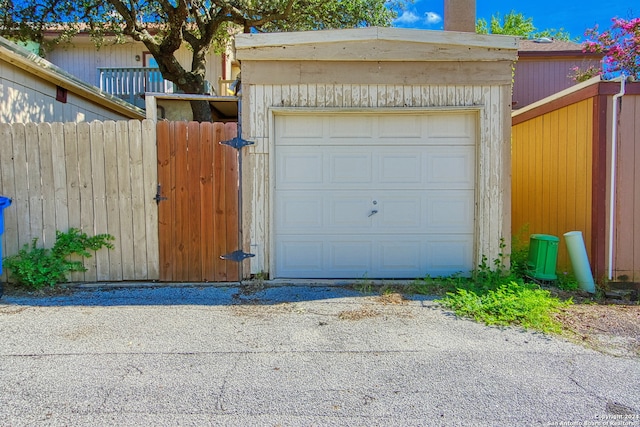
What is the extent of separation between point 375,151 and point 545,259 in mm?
2758

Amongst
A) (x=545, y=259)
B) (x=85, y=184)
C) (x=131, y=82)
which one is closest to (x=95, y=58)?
(x=131, y=82)

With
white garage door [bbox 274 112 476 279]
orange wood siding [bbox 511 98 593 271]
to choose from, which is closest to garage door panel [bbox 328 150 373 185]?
white garage door [bbox 274 112 476 279]

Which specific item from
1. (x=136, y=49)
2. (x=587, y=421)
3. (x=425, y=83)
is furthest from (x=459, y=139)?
(x=136, y=49)

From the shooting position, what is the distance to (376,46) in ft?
18.9

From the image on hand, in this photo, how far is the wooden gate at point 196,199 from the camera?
5742mm

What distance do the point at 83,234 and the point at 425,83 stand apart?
4.96m

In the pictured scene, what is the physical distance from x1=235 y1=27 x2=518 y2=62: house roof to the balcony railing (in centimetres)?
869

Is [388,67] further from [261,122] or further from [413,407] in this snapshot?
→ [413,407]

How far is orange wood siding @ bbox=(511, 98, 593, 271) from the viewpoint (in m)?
6.05

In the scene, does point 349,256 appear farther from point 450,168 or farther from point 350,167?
point 450,168

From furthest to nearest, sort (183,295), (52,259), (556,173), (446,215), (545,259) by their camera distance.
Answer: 1. (556,173)
2. (446,215)
3. (545,259)
4. (52,259)
5. (183,295)

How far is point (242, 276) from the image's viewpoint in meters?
5.88

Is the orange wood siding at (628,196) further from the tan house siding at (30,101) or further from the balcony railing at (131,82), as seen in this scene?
the balcony railing at (131,82)

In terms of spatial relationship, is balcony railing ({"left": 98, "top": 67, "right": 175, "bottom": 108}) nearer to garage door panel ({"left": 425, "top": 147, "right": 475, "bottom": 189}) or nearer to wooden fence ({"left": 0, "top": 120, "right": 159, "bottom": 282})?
wooden fence ({"left": 0, "top": 120, "right": 159, "bottom": 282})
